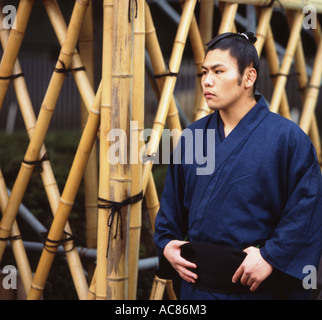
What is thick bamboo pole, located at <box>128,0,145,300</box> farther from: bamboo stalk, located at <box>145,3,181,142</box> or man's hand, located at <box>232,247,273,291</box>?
man's hand, located at <box>232,247,273,291</box>

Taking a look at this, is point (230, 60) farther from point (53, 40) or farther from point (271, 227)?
point (53, 40)

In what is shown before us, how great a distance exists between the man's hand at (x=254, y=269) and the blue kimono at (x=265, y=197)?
19 millimetres

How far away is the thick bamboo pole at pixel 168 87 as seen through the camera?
2305 mm

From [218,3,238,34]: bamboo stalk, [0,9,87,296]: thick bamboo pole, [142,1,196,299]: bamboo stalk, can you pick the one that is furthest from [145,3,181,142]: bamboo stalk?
[0,9,87,296]: thick bamboo pole

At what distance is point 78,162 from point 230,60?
0.99m

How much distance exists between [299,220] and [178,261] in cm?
40

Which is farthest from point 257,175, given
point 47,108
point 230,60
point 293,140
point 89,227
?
point 89,227

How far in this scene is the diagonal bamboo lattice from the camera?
194 cm

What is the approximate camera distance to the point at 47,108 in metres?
2.43

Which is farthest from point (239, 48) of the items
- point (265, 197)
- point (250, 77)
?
point (265, 197)

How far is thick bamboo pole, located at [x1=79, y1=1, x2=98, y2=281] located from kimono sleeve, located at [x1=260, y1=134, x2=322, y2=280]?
1.58 meters
